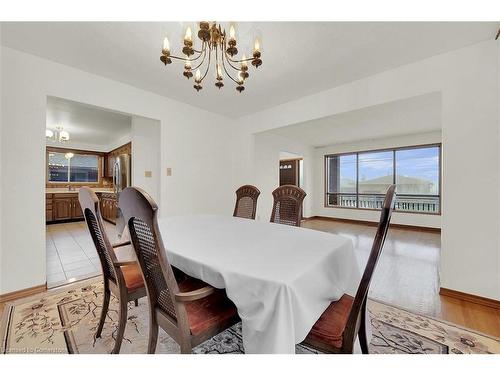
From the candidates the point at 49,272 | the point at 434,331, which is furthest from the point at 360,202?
the point at 49,272

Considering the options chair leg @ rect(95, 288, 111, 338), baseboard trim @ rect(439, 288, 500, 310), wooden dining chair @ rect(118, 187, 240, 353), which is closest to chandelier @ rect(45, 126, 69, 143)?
chair leg @ rect(95, 288, 111, 338)

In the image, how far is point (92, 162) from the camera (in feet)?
22.6

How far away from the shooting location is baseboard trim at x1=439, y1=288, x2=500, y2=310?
1911 millimetres

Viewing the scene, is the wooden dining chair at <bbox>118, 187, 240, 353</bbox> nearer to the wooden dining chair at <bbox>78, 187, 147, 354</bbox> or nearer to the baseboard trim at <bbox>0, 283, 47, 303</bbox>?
the wooden dining chair at <bbox>78, 187, 147, 354</bbox>

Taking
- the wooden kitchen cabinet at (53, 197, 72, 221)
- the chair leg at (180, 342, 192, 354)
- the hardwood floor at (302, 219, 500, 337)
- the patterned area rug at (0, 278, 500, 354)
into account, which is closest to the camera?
the chair leg at (180, 342, 192, 354)

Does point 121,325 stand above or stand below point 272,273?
below

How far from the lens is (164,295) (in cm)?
103

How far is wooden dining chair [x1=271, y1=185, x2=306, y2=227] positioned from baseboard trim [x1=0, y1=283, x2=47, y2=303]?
249cm

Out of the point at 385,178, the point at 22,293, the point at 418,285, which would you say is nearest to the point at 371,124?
the point at 385,178

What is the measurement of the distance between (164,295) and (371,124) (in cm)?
478

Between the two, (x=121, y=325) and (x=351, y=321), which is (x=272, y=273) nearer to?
(x=351, y=321)
